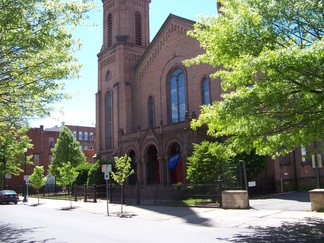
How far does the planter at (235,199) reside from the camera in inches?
706

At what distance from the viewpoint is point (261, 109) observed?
10.1 metres

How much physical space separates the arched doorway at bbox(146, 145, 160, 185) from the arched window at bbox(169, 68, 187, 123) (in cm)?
361

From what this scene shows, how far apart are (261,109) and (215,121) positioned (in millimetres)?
1342

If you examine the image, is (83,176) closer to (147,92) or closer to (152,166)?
(152,166)

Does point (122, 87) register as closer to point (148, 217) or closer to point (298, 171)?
point (298, 171)

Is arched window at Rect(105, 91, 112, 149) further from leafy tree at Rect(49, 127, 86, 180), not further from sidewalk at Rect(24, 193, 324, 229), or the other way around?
sidewalk at Rect(24, 193, 324, 229)

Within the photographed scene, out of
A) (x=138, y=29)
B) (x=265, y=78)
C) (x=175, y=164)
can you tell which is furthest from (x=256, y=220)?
(x=138, y=29)

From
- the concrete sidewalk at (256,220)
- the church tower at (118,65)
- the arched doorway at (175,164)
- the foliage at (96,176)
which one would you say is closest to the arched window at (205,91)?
the arched doorway at (175,164)

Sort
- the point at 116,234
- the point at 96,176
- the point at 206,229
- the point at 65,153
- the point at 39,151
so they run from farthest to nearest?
1. the point at 39,151
2. the point at 65,153
3. the point at 96,176
4. the point at 206,229
5. the point at 116,234

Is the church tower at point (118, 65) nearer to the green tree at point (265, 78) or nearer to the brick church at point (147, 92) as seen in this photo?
the brick church at point (147, 92)

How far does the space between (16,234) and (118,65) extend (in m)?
29.7

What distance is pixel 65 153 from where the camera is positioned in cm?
4878

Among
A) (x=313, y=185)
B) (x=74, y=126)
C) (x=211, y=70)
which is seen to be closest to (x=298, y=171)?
(x=313, y=185)

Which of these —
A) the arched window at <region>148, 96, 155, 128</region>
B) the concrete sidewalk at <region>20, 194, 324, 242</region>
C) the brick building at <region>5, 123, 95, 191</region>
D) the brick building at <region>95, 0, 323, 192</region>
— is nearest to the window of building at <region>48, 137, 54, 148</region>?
the brick building at <region>5, 123, 95, 191</region>
